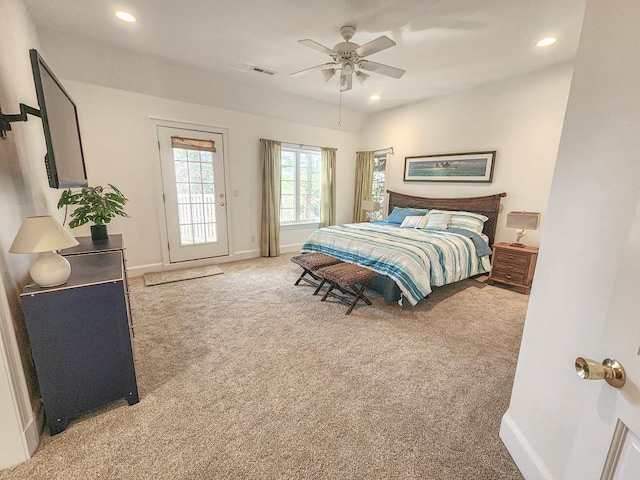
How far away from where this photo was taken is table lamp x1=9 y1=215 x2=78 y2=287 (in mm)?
1215

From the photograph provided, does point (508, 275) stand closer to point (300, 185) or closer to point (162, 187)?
point (300, 185)

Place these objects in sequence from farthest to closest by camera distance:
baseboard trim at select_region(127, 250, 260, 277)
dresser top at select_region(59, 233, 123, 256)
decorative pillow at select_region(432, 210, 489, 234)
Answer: decorative pillow at select_region(432, 210, 489, 234)
baseboard trim at select_region(127, 250, 260, 277)
dresser top at select_region(59, 233, 123, 256)

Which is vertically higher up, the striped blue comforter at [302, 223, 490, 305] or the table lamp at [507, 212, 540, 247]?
the table lamp at [507, 212, 540, 247]

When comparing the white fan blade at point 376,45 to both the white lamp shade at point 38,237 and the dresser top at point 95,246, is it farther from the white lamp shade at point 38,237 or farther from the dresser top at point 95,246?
the dresser top at point 95,246

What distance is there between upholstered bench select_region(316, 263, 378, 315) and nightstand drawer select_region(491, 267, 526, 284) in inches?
76.7

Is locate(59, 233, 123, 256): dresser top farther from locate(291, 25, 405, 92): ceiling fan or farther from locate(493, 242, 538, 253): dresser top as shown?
locate(493, 242, 538, 253): dresser top

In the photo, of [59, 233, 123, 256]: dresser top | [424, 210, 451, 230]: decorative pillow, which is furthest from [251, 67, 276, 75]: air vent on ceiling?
[424, 210, 451, 230]: decorative pillow

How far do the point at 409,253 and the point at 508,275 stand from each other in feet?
5.53

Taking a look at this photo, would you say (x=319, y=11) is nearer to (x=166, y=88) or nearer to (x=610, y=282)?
(x=166, y=88)

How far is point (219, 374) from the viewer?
6.23ft

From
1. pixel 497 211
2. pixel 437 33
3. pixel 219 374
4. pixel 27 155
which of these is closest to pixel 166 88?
pixel 27 155

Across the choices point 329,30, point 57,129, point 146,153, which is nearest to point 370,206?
point 329,30

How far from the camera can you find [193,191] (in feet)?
13.5

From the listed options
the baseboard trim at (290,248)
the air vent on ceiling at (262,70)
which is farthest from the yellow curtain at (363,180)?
the air vent on ceiling at (262,70)
